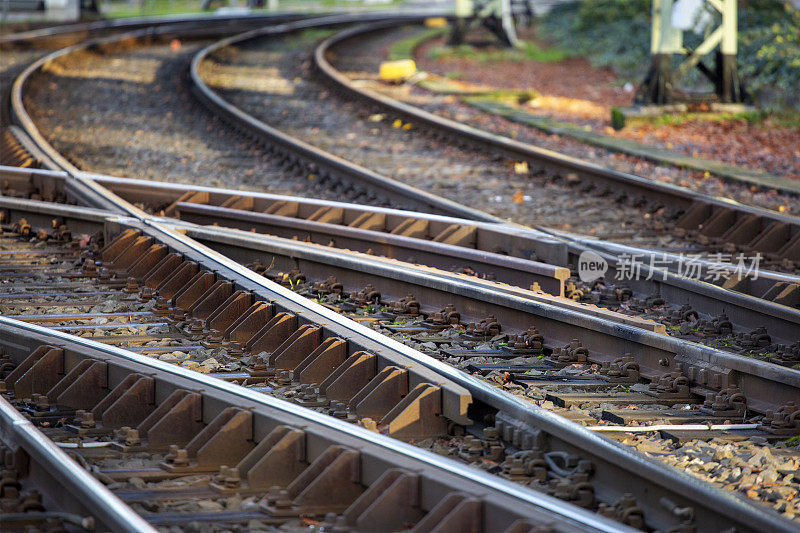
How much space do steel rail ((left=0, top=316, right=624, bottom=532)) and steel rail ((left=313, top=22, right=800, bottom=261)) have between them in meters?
4.98

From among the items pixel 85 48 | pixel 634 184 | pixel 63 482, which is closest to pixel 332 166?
pixel 634 184

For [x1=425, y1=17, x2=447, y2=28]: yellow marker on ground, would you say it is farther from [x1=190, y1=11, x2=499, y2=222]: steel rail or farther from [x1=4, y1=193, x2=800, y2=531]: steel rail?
[x1=4, y1=193, x2=800, y2=531]: steel rail

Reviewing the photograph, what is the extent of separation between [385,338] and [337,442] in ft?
4.64

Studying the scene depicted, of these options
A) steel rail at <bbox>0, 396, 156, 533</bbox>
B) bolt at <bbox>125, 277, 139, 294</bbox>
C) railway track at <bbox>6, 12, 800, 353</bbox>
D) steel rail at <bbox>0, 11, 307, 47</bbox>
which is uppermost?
steel rail at <bbox>0, 11, 307, 47</bbox>

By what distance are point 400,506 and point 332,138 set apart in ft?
36.1

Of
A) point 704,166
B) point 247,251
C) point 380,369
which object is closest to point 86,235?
point 247,251

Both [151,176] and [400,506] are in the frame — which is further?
[151,176]

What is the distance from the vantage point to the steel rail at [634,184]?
29.1 ft

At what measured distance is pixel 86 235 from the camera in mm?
9352

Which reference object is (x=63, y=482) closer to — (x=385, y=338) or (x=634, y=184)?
(x=385, y=338)

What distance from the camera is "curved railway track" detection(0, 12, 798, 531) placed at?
4.67 metres

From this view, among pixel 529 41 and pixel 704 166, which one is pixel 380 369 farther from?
pixel 529 41

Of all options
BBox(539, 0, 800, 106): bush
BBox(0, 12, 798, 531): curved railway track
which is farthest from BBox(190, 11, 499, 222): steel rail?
BBox(539, 0, 800, 106): bush

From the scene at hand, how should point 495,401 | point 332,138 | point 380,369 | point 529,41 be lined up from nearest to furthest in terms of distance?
point 495,401, point 380,369, point 332,138, point 529,41
